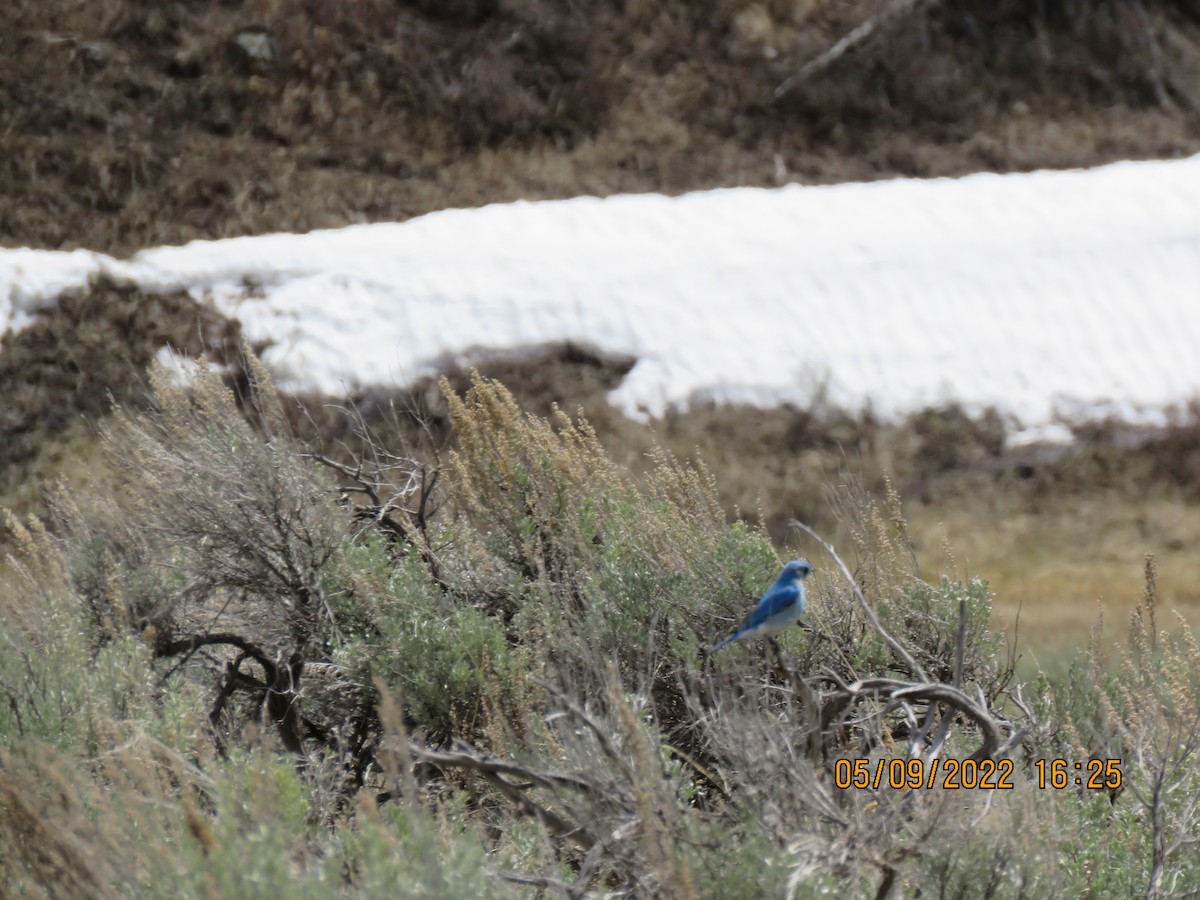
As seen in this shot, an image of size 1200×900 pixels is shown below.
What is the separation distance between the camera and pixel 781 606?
10.5 ft

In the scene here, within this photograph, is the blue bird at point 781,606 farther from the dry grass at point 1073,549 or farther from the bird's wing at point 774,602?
the dry grass at point 1073,549

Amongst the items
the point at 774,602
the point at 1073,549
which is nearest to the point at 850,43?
the point at 1073,549

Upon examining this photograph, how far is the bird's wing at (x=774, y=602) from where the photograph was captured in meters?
3.17

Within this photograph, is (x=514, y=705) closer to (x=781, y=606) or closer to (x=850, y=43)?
(x=781, y=606)

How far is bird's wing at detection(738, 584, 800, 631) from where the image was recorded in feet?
10.4

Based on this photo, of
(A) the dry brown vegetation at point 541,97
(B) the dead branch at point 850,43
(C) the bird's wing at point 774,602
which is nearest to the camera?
(C) the bird's wing at point 774,602

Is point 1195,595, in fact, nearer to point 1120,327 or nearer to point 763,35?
point 1120,327

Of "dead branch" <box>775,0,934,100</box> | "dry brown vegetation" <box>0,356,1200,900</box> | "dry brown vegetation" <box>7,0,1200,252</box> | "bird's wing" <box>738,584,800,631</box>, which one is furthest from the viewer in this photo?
"dead branch" <box>775,0,934,100</box>

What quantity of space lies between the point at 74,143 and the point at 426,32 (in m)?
4.92

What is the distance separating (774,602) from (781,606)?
0.09 ft

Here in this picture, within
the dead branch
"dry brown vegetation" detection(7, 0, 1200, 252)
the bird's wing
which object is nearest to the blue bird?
the bird's wing

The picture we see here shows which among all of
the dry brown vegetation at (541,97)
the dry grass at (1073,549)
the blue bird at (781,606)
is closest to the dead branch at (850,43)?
the dry brown vegetation at (541,97)

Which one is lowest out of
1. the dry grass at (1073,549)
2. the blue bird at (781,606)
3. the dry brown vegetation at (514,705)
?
the dry grass at (1073,549)

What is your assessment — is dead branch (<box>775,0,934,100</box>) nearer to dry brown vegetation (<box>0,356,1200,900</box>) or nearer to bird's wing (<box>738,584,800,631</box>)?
dry brown vegetation (<box>0,356,1200,900</box>)
